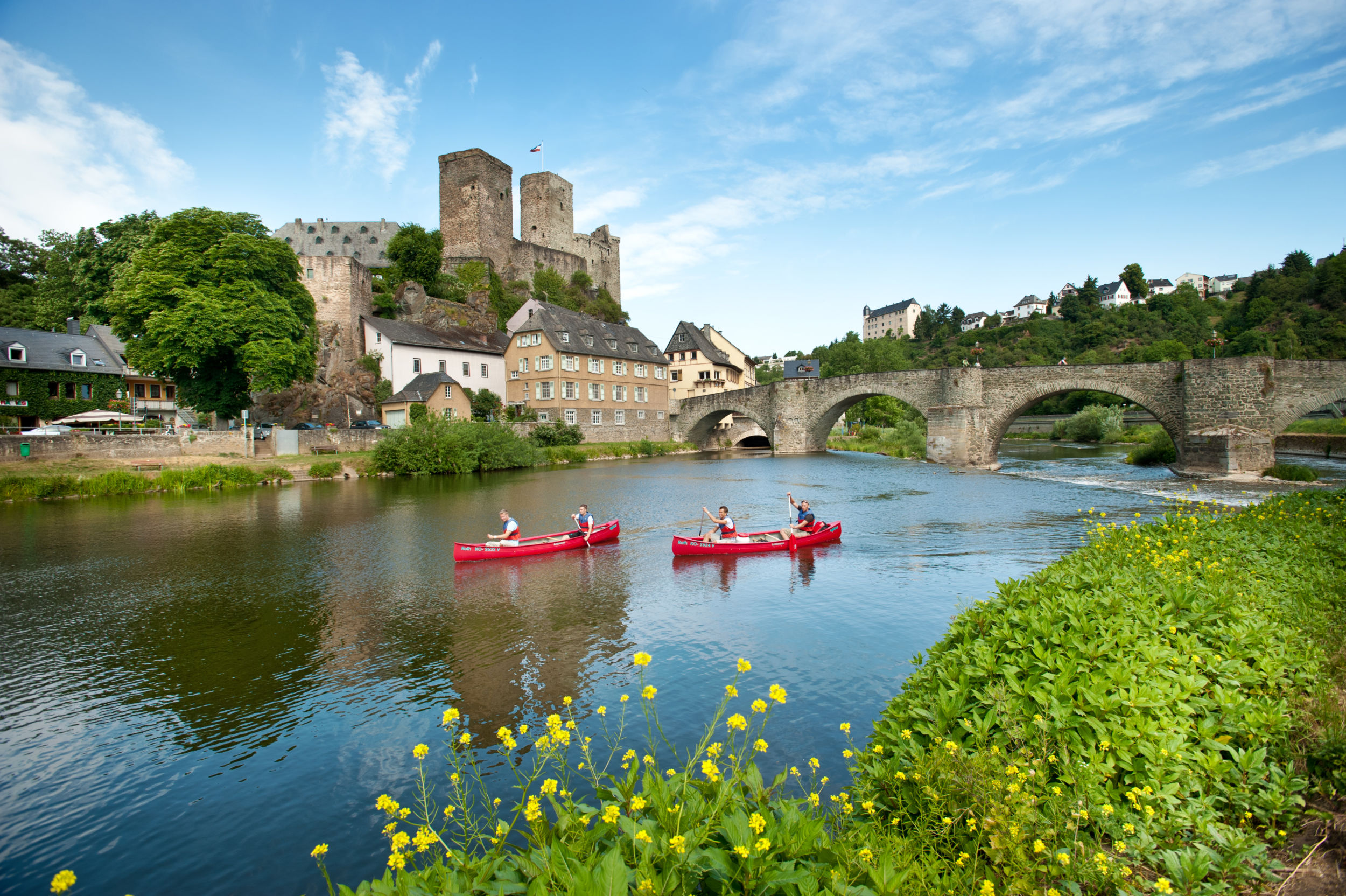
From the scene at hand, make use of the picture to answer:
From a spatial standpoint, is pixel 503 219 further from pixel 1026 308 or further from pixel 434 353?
pixel 1026 308

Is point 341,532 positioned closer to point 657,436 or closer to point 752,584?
point 752,584

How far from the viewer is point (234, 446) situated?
32094mm

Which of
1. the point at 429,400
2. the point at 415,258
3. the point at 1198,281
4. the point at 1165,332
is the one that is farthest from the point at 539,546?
the point at 1198,281

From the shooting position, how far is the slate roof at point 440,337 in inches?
1823

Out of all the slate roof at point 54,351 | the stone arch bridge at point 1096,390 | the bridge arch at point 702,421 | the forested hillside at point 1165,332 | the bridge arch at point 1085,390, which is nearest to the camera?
the stone arch bridge at point 1096,390

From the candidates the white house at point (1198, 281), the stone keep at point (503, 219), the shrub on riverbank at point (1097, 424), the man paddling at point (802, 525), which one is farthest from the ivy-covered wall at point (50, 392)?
the white house at point (1198, 281)

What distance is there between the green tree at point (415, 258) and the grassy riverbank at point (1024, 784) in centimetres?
5497

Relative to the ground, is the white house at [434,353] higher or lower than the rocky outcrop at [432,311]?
lower

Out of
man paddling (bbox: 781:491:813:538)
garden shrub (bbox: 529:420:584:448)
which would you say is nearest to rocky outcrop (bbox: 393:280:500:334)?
garden shrub (bbox: 529:420:584:448)

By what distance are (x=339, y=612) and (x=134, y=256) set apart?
105 ft

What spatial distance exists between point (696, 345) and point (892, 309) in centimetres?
8818

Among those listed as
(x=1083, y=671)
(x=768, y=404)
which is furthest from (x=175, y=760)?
(x=768, y=404)

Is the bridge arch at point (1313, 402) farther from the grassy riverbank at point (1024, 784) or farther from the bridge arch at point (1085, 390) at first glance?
the grassy riverbank at point (1024, 784)

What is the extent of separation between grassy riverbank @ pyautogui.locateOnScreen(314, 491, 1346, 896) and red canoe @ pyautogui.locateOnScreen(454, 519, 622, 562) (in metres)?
9.49
